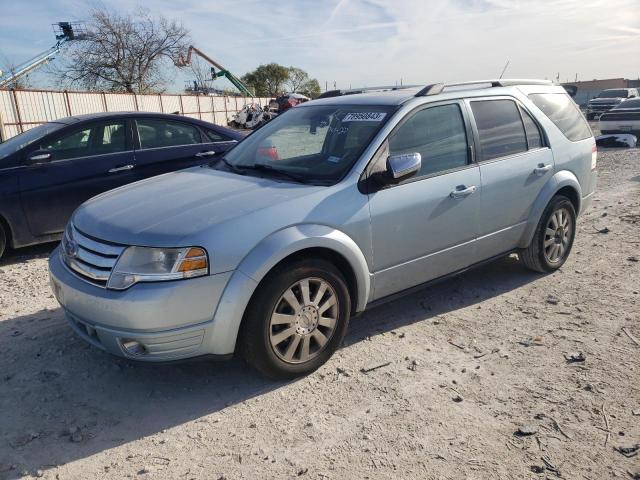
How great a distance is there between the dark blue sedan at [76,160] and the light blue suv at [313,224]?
7.50ft

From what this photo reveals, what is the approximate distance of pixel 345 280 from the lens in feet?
11.6

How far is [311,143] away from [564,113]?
271 centimetres

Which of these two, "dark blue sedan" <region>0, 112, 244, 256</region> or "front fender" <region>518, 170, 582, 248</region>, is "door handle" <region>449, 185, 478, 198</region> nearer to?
"front fender" <region>518, 170, 582, 248</region>

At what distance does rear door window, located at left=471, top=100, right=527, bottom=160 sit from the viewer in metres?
4.32

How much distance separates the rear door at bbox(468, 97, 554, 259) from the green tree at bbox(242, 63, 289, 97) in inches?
2568

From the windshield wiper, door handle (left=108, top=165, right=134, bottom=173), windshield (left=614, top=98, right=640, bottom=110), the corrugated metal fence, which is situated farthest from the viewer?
the corrugated metal fence

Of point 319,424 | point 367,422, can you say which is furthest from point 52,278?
point 367,422

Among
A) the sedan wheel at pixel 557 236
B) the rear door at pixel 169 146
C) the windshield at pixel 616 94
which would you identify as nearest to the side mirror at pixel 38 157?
the rear door at pixel 169 146

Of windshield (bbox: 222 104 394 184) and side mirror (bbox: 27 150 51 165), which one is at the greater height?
windshield (bbox: 222 104 394 184)

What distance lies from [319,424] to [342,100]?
2581 mm

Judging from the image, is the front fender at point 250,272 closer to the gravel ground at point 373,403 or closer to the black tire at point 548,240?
the gravel ground at point 373,403

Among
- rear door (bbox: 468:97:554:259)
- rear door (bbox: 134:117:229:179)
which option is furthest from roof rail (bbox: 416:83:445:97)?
rear door (bbox: 134:117:229:179)

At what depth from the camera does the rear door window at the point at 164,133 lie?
21.4ft

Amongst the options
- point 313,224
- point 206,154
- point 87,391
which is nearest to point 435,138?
point 313,224
